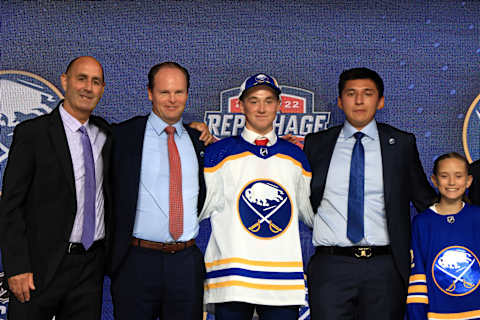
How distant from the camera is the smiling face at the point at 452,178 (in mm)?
2424

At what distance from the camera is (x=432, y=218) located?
2443mm

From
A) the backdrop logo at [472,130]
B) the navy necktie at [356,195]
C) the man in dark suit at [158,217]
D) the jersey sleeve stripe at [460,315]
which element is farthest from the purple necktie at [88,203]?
the backdrop logo at [472,130]

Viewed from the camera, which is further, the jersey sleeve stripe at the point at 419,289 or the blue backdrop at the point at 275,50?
the blue backdrop at the point at 275,50

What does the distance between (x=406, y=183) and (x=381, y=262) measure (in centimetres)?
42

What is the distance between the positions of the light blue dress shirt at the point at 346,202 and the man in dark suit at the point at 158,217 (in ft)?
2.05

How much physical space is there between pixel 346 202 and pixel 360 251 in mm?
247

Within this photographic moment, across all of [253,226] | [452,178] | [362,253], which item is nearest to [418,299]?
[362,253]

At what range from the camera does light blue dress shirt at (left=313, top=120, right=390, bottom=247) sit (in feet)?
8.01

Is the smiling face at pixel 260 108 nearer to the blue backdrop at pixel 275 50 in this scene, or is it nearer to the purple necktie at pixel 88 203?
the purple necktie at pixel 88 203

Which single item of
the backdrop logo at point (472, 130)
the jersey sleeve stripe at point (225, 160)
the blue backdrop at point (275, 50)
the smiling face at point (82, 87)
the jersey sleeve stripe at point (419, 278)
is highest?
the blue backdrop at point (275, 50)

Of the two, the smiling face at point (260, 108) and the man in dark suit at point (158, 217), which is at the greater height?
the smiling face at point (260, 108)

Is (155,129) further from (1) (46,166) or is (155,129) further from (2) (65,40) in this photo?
(2) (65,40)

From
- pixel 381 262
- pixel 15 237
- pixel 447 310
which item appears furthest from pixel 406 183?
pixel 15 237

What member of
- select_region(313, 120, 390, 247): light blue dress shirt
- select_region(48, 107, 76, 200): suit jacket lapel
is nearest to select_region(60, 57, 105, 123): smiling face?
select_region(48, 107, 76, 200): suit jacket lapel
